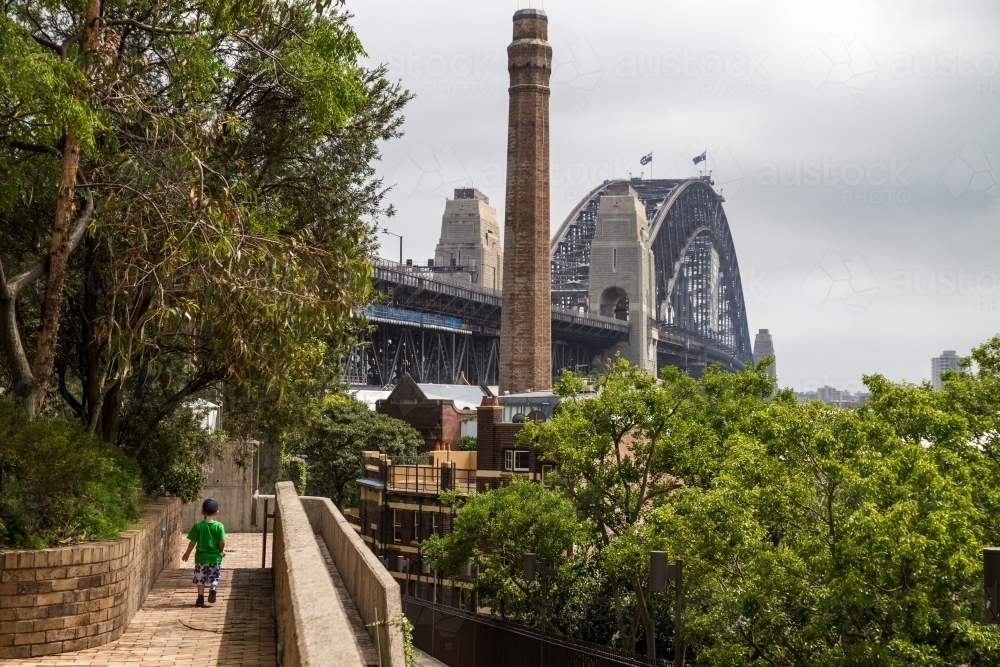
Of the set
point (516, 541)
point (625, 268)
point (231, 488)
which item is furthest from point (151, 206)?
point (625, 268)

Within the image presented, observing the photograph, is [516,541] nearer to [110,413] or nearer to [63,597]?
[110,413]

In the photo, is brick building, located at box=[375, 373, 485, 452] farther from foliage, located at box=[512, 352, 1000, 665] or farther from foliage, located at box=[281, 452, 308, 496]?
foliage, located at box=[512, 352, 1000, 665]

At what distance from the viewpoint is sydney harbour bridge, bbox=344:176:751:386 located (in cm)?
11912

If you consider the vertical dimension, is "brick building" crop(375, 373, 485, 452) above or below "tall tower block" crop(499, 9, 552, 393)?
below

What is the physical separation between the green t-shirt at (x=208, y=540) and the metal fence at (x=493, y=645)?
34.8 ft

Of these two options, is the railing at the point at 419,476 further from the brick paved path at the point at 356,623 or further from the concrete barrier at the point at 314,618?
the concrete barrier at the point at 314,618

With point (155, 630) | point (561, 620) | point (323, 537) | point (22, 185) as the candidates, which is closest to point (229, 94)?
point (22, 185)

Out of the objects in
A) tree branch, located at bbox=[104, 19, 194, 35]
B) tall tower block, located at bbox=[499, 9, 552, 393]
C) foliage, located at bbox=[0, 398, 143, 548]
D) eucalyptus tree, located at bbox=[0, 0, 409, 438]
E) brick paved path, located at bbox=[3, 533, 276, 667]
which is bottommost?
brick paved path, located at bbox=[3, 533, 276, 667]

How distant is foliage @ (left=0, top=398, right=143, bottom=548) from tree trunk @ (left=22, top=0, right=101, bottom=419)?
617 mm

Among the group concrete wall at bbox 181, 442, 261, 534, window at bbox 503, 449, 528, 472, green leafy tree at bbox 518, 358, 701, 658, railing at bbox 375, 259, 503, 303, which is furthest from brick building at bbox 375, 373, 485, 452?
concrete wall at bbox 181, 442, 261, 534

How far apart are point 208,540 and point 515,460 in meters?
40.7

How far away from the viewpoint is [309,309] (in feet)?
48.8

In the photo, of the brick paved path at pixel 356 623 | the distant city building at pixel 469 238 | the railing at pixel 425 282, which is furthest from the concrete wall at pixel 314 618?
the distant city building at pixel 469 238

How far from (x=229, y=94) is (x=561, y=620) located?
76.3 feet
